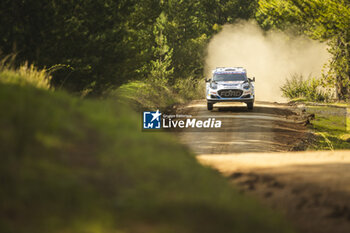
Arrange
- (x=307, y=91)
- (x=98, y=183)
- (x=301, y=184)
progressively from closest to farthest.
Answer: (x=98, y=183)
(x=301, y=184)
(x=307, y=91)

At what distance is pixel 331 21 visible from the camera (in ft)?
100

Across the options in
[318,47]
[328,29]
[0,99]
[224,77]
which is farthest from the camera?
[318,47]

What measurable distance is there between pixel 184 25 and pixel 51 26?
2341 centimetres

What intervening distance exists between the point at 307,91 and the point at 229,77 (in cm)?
1089

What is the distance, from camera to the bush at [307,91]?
3494cm

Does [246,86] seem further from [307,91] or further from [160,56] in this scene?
[160,56]

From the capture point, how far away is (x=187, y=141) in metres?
18.2

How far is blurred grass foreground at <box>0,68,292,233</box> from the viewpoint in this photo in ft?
17.1

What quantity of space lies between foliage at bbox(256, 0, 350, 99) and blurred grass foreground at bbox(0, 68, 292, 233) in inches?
981

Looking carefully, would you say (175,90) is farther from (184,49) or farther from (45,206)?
(45,206)

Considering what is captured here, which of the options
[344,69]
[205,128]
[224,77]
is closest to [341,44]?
[344,69]

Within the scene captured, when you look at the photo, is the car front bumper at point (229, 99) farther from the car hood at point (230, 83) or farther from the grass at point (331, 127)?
the grass at point (331, 127)

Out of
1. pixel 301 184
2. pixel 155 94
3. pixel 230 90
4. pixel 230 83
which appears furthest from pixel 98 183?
pixel 155 94

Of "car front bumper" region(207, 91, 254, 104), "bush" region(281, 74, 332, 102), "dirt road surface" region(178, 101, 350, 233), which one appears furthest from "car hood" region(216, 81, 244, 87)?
"dirt road surface" region(178, 101, 350, 233)
